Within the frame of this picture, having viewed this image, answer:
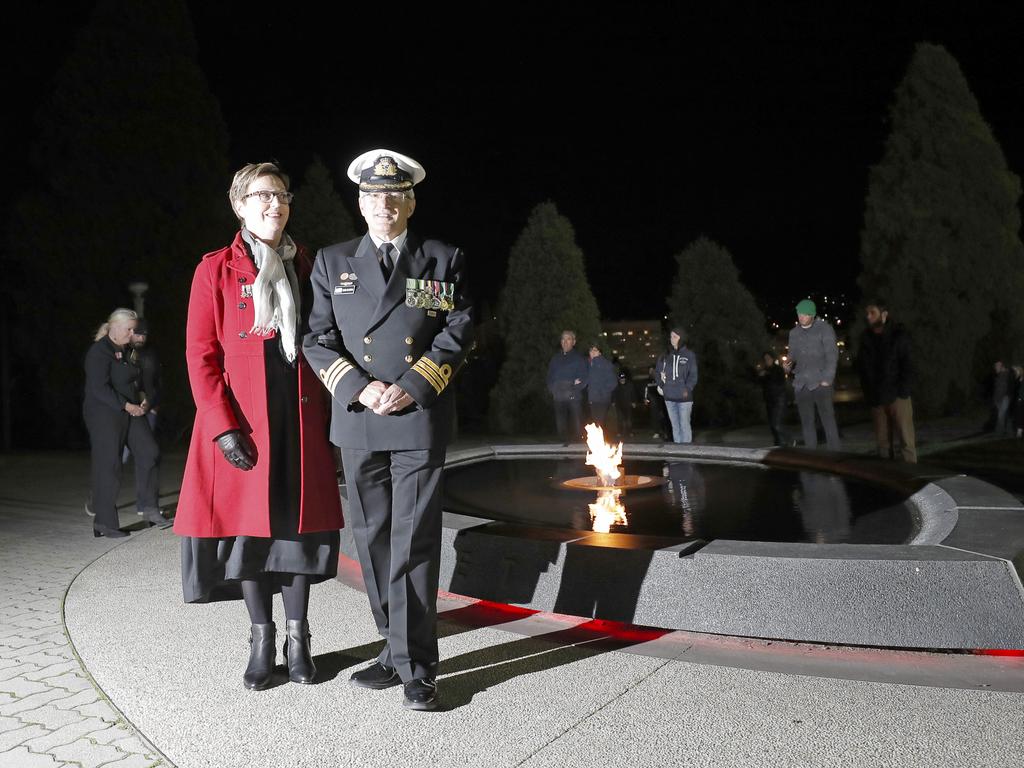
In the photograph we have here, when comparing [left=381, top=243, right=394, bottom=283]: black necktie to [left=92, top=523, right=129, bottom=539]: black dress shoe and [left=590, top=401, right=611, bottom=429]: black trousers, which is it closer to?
[left=92, top=523, right=129, bottom=539]: black dress shoe

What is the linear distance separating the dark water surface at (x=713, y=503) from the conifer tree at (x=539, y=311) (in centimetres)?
1106

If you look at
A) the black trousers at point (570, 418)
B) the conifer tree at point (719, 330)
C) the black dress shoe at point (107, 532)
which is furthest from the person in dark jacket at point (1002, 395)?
the black dress shoe at point (107, 532)

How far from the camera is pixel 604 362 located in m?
13.2

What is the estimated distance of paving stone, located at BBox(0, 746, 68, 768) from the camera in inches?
119

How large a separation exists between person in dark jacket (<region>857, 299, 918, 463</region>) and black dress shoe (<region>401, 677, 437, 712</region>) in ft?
24.3

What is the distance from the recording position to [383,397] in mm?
3332

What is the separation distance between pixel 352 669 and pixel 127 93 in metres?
17.4

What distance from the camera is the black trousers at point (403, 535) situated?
3395 millimetres

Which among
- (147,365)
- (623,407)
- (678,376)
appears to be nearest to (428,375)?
(147,365)

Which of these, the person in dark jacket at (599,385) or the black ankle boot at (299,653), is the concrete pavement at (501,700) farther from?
the person in dark jacket at (599,385)

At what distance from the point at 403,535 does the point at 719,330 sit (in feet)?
59.9

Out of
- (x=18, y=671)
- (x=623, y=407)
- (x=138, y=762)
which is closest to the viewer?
(x=138, y=762)

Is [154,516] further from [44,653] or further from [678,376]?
[678,376]

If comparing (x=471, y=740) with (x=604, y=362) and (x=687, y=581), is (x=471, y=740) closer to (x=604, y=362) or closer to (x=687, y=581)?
(x=687, y=581)
